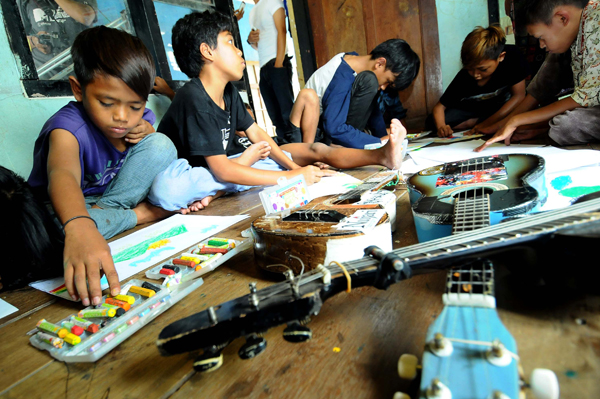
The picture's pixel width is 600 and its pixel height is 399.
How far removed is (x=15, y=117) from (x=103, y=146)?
0.71 m

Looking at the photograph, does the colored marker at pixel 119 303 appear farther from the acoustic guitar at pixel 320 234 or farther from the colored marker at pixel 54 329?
the acoustic guitar at pixel 320 234

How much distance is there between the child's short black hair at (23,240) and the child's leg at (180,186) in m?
0.43

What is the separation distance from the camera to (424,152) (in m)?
1.81

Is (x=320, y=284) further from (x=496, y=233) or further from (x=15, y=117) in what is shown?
(x=15, y=117)

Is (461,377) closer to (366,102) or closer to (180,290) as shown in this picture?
(180,290)

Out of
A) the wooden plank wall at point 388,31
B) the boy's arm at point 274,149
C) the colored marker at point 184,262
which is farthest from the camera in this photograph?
the wooden plank wall at point 388,31

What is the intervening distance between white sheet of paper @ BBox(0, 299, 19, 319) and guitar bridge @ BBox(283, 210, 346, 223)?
0.62 meters

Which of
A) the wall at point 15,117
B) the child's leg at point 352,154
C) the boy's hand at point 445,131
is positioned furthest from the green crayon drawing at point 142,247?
the boy's hand at point 445,131

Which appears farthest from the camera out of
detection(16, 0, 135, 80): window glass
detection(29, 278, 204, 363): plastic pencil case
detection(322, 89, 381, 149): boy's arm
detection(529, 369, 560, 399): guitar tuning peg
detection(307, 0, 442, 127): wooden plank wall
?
detection(307, 0, 442, 127): wooden plank wall

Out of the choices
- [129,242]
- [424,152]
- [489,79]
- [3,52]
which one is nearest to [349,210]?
[129,242]

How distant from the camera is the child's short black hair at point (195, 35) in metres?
1.39

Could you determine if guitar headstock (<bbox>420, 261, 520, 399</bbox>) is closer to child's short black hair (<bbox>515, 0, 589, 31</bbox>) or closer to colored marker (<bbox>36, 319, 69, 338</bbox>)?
colored marker (<bbox>36, 319, 69, 338</bbox>)

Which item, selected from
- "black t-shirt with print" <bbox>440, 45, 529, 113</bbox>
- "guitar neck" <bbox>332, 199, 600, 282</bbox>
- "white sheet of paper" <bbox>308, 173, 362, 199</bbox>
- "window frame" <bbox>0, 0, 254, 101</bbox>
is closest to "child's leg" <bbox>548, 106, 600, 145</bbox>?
"white sheet of paper" <bbox>308, 173, 362, 199</bbox>

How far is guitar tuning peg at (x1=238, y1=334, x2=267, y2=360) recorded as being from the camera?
1.04 ft
